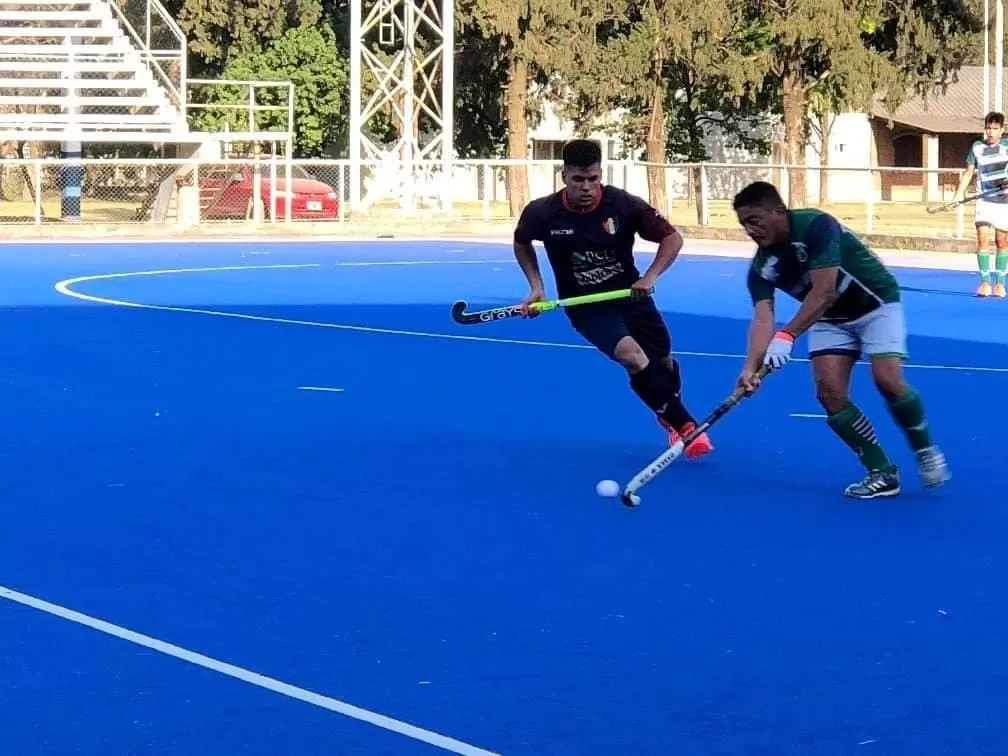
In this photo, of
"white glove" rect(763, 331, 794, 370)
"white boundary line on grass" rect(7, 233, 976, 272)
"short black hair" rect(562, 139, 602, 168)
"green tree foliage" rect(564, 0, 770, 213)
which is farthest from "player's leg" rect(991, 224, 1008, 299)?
"green tree foliage" rect(564, 0, 770, 213)

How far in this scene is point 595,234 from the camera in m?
9.83

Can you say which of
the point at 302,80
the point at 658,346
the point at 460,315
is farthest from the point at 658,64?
the point at 460,315

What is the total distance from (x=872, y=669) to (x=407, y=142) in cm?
3084

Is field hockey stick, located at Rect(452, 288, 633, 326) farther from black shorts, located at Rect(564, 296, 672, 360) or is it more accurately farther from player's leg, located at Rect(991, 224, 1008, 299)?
player's leg, located at Rect(991, 224, 1008, 299)

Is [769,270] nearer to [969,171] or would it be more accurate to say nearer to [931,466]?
[931,466]

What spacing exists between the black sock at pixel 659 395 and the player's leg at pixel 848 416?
4.36 ft

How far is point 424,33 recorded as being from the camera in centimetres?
4416

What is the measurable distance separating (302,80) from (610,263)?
41.4 meters

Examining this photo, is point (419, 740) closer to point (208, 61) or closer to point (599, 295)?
point (599, 295)

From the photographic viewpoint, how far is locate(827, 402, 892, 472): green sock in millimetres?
8695

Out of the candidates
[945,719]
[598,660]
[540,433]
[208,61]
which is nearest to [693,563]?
[598,660]

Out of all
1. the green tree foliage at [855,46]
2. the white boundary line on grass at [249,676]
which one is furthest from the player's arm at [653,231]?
the green tree foliage at [855,46]

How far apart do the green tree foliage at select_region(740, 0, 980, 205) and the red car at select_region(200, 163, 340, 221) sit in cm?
1239

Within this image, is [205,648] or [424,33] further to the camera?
[424,33]
